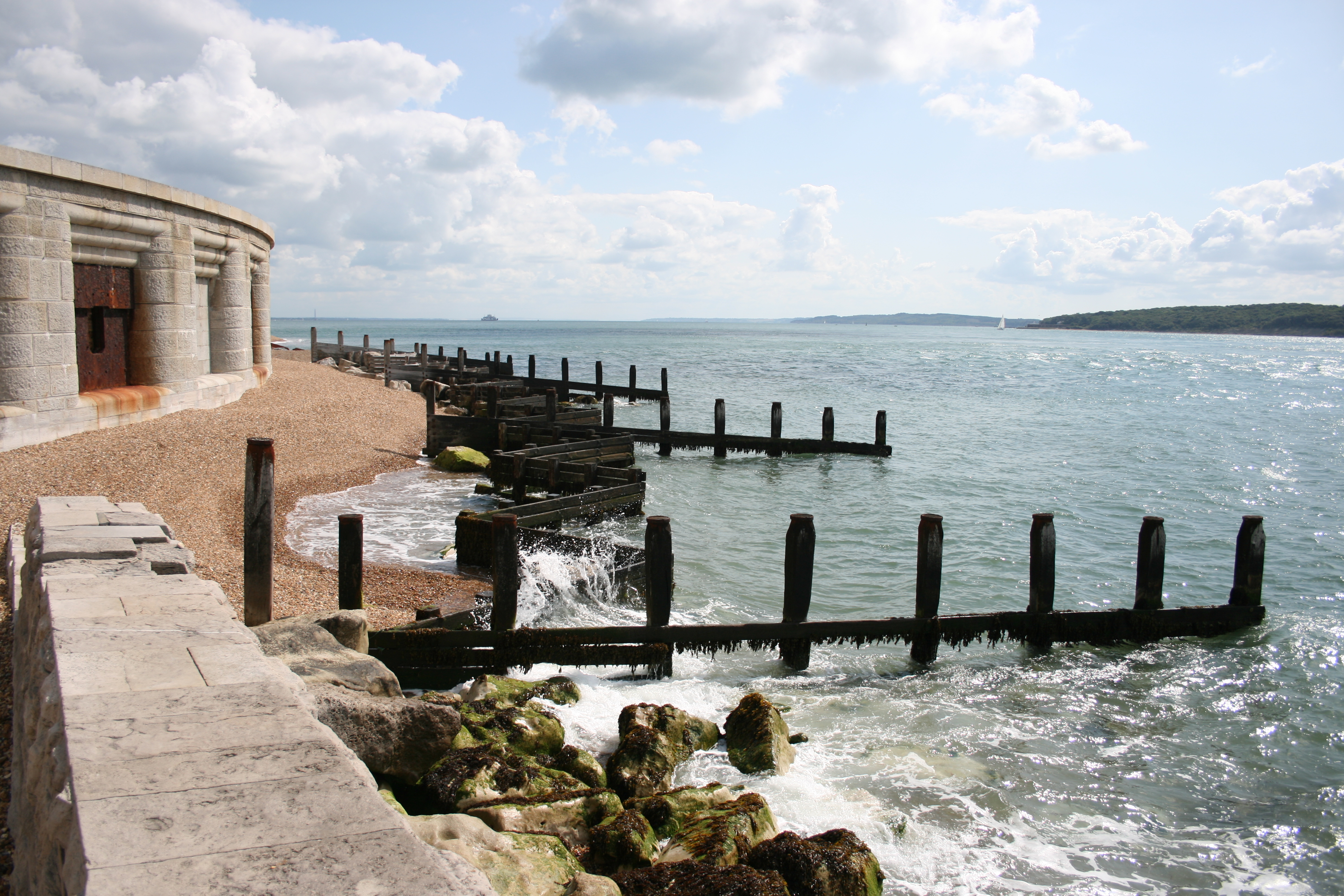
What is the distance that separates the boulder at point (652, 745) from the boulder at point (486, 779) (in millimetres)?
459

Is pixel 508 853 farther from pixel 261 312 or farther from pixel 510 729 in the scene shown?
pixel 261 312

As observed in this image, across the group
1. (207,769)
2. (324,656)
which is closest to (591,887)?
(207,769)

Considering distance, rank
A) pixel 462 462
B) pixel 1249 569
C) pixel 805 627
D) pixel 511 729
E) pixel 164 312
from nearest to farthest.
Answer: pixel 511 729 → pixel 805 627 → pixel 1249 569 → pixel 164 312 → pixel 462 462

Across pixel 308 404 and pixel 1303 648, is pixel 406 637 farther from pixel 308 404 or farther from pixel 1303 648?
pixel 308 404

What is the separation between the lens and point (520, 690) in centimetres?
758

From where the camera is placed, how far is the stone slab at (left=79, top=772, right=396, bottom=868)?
96.6 inches

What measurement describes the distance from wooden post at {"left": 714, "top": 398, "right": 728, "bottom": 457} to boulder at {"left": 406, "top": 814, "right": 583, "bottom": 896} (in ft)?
59.6

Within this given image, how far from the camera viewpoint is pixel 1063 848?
Answer: 6.35m

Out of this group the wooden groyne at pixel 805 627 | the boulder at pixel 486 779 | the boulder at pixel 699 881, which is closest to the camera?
the boulder at pixel 699 881

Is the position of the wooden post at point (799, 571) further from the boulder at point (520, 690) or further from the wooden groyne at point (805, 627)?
the boulder at point (520, 690)

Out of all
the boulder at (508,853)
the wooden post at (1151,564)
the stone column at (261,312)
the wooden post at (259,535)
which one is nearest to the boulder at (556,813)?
the boulder at (508,853)

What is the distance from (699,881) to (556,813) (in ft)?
3.66

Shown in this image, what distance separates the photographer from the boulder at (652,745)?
6.36 m

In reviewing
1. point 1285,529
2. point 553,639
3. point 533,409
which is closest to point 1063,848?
point 553,639
